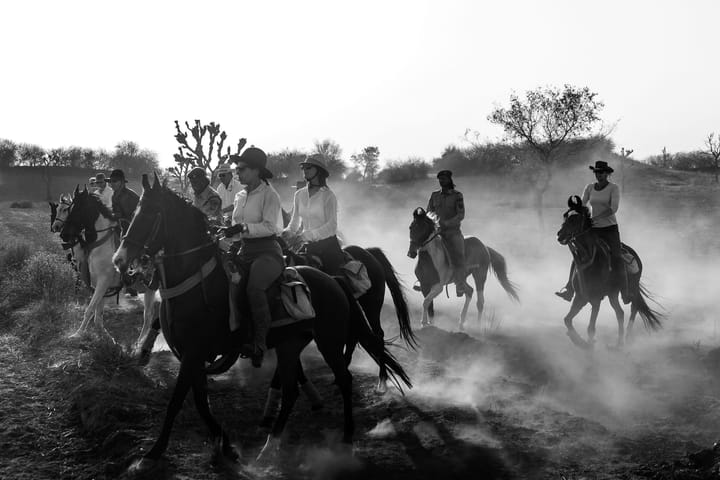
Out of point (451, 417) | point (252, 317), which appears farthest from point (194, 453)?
point (451, 417)

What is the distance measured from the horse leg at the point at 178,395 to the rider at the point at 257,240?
1.64ft

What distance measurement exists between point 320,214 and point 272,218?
165 cm

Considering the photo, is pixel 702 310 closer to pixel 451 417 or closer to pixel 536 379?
pixel 536 379

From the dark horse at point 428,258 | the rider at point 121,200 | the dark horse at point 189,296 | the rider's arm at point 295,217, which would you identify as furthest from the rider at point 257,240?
the dark horse at point 428,258

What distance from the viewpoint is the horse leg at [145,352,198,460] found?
5.79 metres

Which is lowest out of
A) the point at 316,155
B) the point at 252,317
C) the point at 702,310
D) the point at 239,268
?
the point at 702,310

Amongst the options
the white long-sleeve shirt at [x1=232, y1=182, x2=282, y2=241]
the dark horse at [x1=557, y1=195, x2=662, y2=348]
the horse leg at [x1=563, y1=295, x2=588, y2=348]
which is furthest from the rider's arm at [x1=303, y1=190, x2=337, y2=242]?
the horse leg at [x1=563, y1=295, x2=588, y2=348]

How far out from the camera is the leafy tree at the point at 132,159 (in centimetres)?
9450

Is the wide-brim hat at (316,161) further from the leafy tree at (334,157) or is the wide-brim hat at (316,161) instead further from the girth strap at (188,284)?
the leafy tree at (334,157)

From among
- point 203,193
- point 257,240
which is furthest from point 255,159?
point 203,193

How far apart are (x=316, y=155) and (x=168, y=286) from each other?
9.23 ft

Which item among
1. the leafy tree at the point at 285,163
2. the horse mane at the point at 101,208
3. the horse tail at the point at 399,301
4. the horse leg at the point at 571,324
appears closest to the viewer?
the horse tail at the point at 399,301

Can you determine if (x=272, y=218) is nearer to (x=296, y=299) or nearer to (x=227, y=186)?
(x=296, y=299)

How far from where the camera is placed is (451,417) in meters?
7.23
